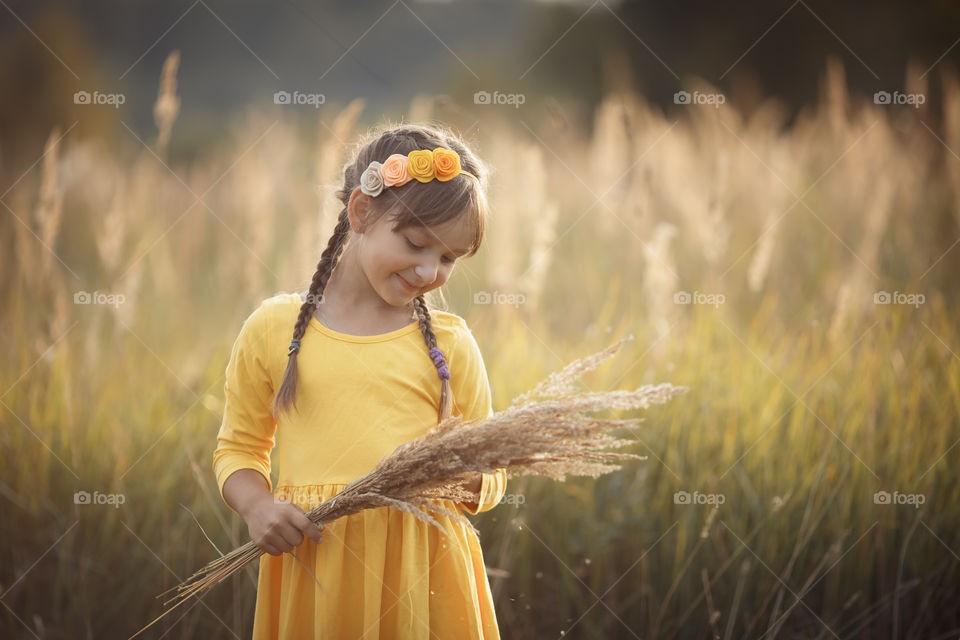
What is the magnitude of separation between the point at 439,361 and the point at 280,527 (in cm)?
41

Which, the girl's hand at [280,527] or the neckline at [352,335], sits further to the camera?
the neckline at [352,335]

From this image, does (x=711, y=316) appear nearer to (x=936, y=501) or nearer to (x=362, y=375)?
(x=936, y=501)

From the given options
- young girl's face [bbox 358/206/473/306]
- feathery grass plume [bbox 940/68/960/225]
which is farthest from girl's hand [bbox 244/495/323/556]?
feathery grass plume [bbox 940/68/960/225]

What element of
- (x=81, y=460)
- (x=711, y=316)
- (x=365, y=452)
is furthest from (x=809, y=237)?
(x=81, y=460)

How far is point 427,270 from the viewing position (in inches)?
55.4

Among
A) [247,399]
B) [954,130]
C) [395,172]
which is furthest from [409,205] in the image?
[954,130]

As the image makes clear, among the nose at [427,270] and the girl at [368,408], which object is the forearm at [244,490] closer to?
the girl at [368,408]

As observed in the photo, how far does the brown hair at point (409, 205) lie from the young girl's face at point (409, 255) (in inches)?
0.7

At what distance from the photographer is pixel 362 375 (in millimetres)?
1466

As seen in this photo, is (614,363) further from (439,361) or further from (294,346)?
(294,346)

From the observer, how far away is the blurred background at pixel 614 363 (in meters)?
2.32

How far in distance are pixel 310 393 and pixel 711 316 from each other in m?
1.90

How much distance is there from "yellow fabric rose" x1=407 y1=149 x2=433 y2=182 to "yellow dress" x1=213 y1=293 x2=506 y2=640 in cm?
29

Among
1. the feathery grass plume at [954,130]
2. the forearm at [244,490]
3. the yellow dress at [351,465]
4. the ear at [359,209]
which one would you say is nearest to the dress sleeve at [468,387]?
the yellow dress at [351,465]
